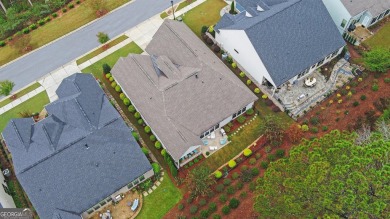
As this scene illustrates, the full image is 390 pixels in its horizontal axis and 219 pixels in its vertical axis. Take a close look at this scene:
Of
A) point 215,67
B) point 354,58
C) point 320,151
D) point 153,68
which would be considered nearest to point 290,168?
point 320,151

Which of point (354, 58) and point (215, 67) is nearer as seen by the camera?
point (215, 67)

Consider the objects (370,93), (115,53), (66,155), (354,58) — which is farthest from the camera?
(115,53)

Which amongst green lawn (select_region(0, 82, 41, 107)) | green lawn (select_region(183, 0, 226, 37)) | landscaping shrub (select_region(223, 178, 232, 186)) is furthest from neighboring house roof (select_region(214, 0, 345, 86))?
green lawn (select_region(0, 82, 41, 107))

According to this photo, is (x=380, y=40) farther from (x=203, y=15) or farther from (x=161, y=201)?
(x=161, y=201)

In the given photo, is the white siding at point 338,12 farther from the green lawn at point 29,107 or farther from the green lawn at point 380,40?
the green lawn at point 29,107

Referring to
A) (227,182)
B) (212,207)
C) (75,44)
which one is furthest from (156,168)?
(75,44)

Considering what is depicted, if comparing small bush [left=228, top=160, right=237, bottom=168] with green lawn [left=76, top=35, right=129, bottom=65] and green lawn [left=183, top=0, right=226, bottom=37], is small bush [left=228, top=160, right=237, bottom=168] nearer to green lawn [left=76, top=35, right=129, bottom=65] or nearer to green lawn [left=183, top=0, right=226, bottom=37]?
green lawn [left=183, top=0, right=226, bottom=37]

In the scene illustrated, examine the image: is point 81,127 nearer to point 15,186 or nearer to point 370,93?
point 15,186
